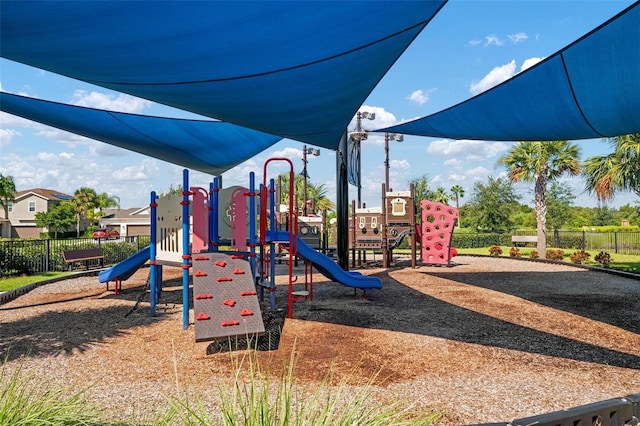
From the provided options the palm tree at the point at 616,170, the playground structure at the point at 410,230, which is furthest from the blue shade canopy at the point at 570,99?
the palm tree at the point at 616,170

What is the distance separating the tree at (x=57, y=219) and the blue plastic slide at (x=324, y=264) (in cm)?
4304

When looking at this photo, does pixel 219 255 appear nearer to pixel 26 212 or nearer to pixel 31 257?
pixel 31 257

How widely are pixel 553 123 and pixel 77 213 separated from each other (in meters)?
50.8

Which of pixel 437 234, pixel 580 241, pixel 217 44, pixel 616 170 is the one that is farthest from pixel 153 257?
pixel 580 241

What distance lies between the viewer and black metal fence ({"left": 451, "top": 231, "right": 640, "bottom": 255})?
21.0 meters

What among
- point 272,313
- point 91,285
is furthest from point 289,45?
point 91,285

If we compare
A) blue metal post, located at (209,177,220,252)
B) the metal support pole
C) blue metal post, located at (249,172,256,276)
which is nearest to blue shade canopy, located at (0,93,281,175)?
the metal support pole

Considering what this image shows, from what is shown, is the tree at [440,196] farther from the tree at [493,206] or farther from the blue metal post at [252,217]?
the blue metal post at [252,217]

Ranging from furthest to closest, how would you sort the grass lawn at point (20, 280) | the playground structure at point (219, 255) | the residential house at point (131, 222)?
the residential house at point (131, 222), the grass lawn at point (20, 280), the playground structure at point (219, 255)

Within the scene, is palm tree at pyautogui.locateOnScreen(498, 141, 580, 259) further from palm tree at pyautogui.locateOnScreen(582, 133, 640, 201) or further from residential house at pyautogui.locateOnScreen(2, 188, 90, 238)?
residential house at pyautogui.locateOnScreen(2, 188, 90, 238)

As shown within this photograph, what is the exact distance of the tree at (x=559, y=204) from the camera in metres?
39.2

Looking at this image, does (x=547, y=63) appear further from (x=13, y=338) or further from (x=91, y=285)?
(x=91, y=285)

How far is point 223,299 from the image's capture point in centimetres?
482

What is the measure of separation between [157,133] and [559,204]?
139 ft
